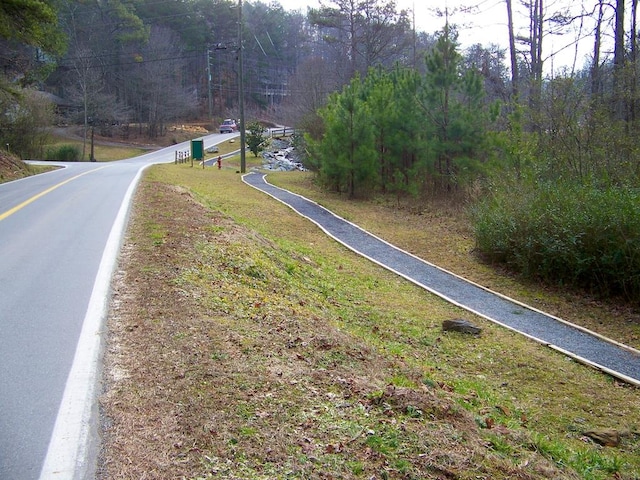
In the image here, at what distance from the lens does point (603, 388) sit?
7188 mm

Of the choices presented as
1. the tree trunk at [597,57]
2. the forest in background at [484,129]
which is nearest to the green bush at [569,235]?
the forest in background at [484,129]

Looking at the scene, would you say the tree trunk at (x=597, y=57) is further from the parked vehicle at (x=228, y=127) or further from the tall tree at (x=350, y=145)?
the parked vehicle at (x=228, y=127)

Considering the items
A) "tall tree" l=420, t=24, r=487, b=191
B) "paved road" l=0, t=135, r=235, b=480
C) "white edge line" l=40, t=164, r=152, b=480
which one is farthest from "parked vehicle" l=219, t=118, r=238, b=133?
"white edge line" l=40, t=164, r=152, b=480

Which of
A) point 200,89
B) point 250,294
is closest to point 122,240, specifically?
point 250,294

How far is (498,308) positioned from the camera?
10.5 m

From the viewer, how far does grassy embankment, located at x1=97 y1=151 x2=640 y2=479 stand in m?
3.59

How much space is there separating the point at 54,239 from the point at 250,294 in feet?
13.0

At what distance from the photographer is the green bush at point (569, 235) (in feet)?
35.3

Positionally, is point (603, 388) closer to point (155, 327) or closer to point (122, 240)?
point (155, 327)

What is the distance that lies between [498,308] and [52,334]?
24.9ft

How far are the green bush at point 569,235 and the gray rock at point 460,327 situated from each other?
363cm

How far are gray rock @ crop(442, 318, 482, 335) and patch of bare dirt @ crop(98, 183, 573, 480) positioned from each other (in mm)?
2595

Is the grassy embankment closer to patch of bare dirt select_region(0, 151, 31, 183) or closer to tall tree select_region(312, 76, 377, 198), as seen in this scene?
tall tree select_region(312, 76, 377, 198)

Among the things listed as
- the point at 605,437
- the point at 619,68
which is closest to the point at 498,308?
the point at 605,437
